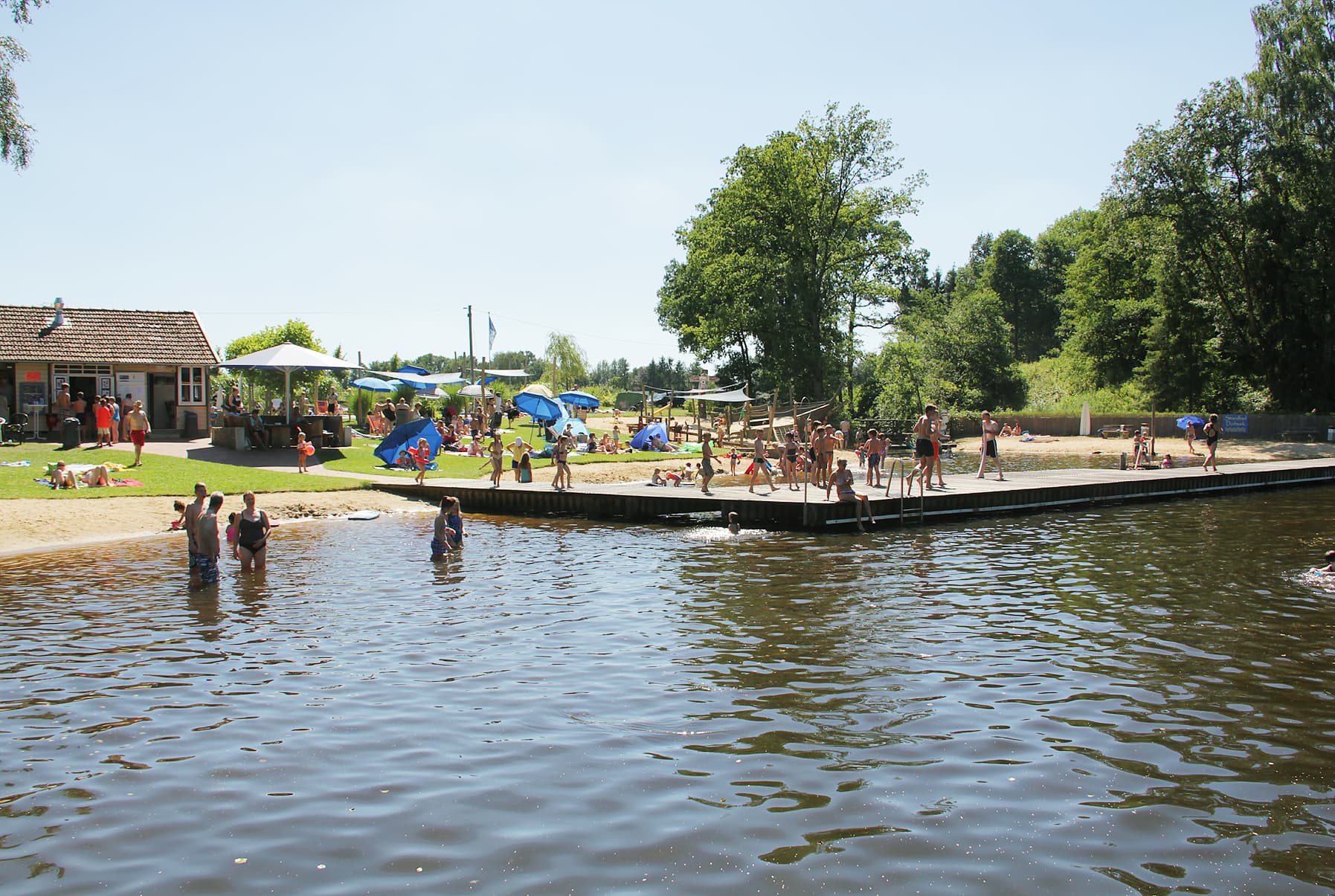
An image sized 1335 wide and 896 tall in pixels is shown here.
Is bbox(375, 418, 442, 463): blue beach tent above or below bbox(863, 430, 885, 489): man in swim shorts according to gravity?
above

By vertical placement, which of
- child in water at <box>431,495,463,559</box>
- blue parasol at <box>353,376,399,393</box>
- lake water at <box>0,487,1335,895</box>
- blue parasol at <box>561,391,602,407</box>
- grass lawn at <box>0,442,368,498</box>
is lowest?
lake water at <box>0,487,1335,895</box>

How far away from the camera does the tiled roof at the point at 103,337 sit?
3244 centimetres

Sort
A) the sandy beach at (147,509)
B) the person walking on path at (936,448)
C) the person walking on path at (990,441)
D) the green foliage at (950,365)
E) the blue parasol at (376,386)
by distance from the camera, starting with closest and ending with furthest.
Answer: the sandy beach at (147,509) → the person walking on path at (936,448) → the person walking on path at (990,441) → the blue parasol at (376,386) → the green foliage at (950,365)

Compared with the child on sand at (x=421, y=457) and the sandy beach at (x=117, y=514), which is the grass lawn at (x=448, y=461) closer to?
the child on sand at (x=421, y=457)

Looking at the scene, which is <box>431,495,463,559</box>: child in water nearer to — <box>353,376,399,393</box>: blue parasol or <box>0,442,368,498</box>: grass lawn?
<box>0,442,368,498</box>: grass lawn

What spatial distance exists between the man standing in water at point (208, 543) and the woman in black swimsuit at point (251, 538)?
3.21ft

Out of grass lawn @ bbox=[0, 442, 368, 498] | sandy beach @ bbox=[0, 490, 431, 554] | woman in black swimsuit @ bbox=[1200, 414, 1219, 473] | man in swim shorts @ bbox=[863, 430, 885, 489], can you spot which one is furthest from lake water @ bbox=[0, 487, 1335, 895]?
woman in black swimsuit @ bbox=[1200, 414, 1219, 473]

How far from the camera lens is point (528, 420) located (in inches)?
2301

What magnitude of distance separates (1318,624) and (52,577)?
64.2 ft

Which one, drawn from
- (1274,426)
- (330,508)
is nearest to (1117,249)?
(1274,426)

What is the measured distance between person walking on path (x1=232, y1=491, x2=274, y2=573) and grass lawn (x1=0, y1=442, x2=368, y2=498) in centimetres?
804

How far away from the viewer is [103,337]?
34.1 meters

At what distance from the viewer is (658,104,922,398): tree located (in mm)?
56406

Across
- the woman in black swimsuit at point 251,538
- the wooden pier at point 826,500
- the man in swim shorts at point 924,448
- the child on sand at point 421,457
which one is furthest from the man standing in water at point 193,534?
the man in swim shorts at point 924,448
